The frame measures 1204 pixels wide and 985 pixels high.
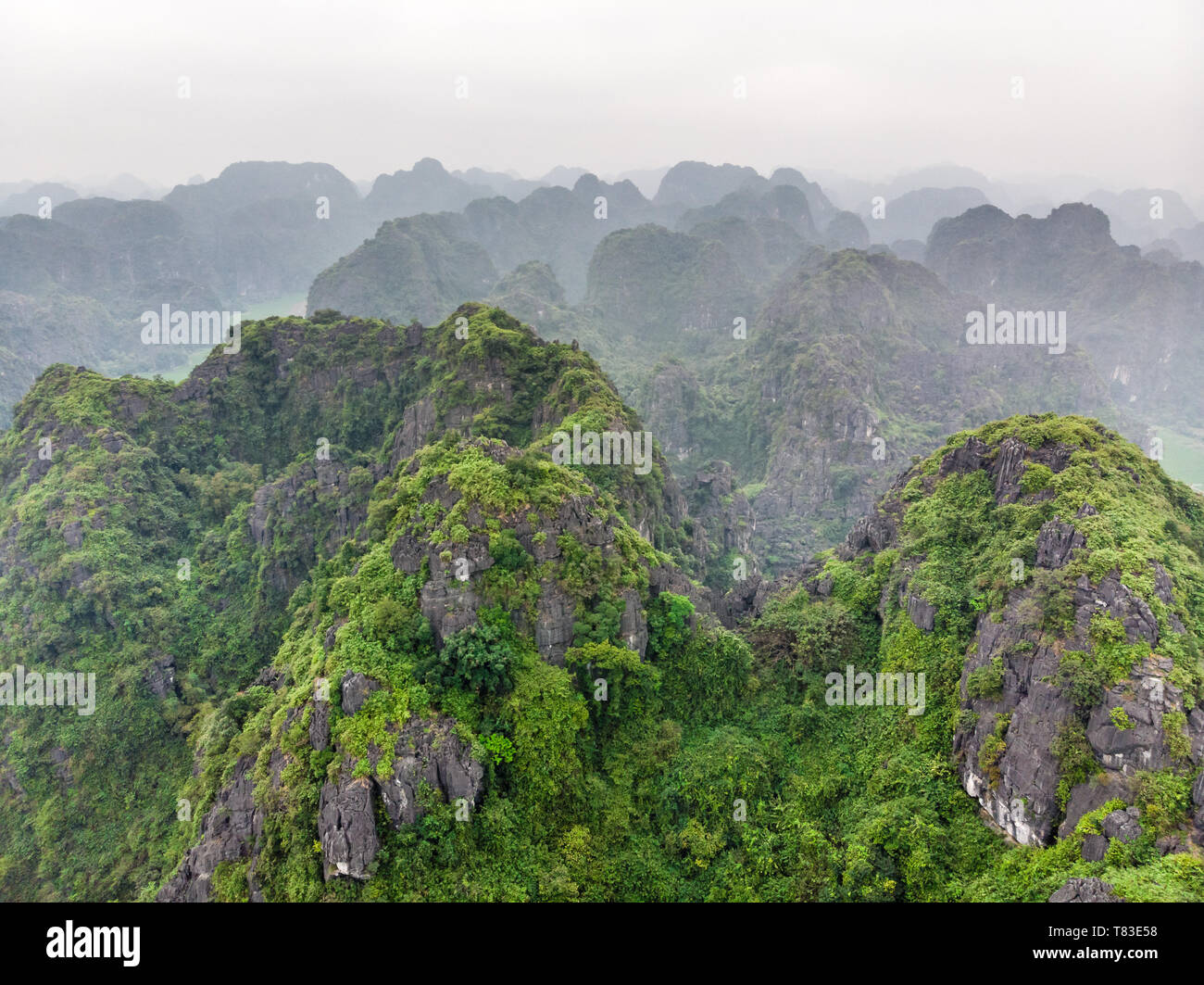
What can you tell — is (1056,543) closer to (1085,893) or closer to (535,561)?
(1085,893)

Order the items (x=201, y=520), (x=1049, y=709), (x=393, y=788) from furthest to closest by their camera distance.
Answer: (x=201, y=520), (x=393, y=788), (x=1049, y=709)

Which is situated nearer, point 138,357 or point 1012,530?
point 1012,530

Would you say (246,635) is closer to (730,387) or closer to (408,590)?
(408,590)

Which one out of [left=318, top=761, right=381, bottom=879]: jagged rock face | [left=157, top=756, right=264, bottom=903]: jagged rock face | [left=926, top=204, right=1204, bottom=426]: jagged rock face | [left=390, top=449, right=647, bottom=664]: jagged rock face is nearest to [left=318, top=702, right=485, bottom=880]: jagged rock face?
[left=318, top=761, right=381, bottom=879]: jagged rock face

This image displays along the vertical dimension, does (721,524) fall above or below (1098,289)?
below

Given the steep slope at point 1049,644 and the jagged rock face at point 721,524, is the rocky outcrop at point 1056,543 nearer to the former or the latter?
the steep slope at point 1049,644

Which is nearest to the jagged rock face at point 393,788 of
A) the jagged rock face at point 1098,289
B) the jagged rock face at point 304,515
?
the jagged rock face at point 304,515

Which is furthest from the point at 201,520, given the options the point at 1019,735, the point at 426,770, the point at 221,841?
the point at 1019,735
